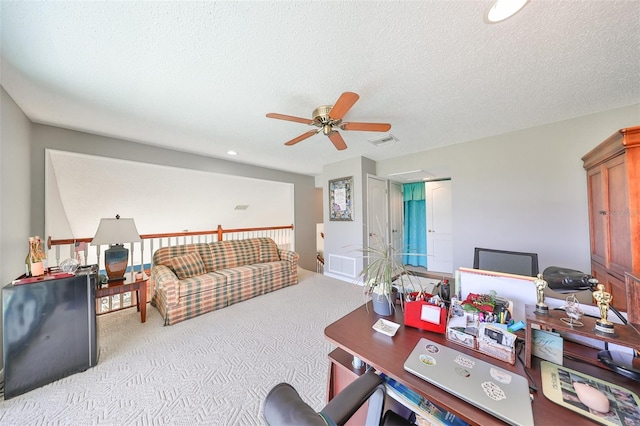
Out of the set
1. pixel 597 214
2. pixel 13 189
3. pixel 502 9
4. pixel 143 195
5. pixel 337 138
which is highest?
pixel 502 9

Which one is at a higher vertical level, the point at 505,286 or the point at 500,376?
the point at 505,286

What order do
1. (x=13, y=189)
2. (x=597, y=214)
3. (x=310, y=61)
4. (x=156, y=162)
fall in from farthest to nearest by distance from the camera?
(x=156, y=162) < (x=597, y=214) < (x=13, y=189) < (x=310, y=61)

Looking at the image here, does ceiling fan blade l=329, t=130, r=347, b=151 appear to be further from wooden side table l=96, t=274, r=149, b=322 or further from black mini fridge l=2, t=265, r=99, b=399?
wooden side table l=96, t=274, r=149, b=322

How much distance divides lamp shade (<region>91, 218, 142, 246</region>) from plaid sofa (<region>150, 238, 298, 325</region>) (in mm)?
570

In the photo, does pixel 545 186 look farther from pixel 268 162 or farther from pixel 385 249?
pixel 268 162

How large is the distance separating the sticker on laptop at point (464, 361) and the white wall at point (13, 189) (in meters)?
3.04

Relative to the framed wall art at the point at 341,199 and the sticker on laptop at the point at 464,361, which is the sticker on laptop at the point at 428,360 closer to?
the sticker on laptop at the point at 464,361

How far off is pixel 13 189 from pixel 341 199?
3806 millimetres

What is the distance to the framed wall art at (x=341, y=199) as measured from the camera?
12.8ft

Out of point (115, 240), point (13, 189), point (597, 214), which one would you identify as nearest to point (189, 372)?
point (115, 240)

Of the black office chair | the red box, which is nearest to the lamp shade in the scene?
the black office chair

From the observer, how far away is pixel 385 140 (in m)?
2.96

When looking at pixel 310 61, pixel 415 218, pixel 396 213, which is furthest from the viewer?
pixel 415 218

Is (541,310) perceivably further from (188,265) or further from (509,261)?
(188,265)
